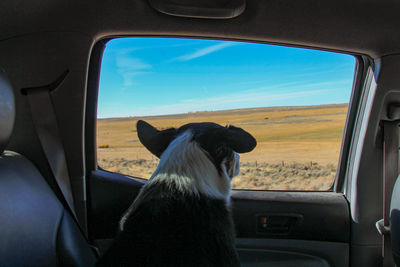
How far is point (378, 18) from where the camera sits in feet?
6.90

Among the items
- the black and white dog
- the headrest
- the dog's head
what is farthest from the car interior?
the dog's head

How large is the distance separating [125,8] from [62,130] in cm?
103

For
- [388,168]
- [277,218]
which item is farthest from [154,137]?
[388,168]

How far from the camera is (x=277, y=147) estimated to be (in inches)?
104

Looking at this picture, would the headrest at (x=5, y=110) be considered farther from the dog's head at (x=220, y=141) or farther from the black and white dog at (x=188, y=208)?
the dog's head at (x=220, y=141)

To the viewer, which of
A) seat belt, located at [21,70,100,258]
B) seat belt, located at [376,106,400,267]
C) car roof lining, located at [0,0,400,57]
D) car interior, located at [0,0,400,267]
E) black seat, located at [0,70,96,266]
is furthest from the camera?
seat belt, located at [376,106,400,267]

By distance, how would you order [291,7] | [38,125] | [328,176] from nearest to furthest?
[291,7] → [38,125] → [328,176]

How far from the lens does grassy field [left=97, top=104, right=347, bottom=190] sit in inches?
101

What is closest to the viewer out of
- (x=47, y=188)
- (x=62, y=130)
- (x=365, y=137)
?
(x=47, y=188)

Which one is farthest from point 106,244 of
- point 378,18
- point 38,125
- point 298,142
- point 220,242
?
point 378,18

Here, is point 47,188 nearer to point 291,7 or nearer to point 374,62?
point 291,7

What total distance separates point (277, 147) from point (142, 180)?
1.20 metres

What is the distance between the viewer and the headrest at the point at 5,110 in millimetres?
1535

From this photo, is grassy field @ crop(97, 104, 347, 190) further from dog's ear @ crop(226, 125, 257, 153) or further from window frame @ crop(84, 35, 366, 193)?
dog's ear @ crop(226, 125, 257, 153)
